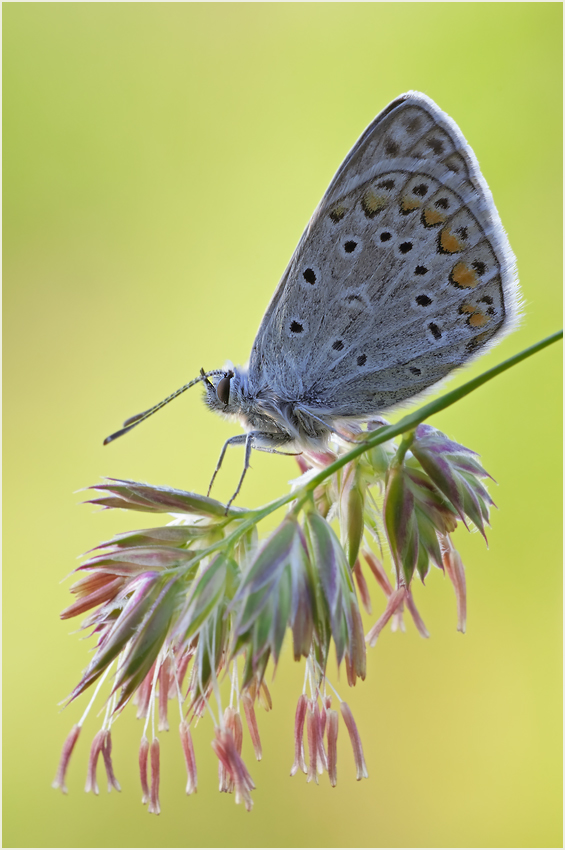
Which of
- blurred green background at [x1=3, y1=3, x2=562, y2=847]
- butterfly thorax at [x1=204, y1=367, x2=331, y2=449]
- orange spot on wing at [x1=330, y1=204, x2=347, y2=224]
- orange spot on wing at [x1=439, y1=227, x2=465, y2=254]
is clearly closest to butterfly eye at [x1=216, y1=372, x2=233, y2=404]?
butterfly thorax at [x1=204, y1=367, x2=331, y2=449]

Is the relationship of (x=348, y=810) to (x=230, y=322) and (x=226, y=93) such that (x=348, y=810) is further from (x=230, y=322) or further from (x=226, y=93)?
(x=226, y=93)

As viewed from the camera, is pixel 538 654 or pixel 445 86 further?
pixel 445 86

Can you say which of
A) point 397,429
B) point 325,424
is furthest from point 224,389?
point 397,429

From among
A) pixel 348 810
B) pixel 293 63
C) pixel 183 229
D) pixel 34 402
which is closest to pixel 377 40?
pixel 293 63

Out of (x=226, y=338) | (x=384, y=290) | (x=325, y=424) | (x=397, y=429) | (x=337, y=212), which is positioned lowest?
(x=397, y=429)

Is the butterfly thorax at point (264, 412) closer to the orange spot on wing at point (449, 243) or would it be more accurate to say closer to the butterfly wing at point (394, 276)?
the butterfly wing at point (394, 276)

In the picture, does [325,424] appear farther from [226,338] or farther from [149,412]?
[226,338]
